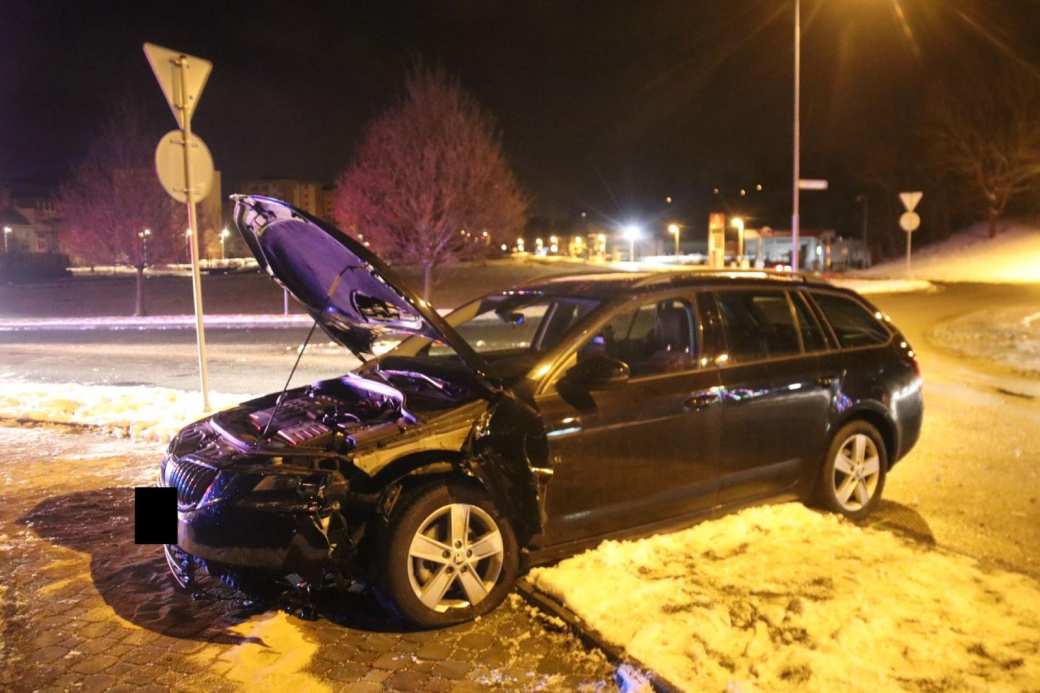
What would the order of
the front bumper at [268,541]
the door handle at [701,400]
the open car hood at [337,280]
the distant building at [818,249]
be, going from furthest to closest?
the distant building at [818,249] < the door handle at [701,400] < the open car hood at [337,280] < the front bumper at [268,541]

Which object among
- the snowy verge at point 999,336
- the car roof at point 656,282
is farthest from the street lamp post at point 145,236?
the car roof at point 656,282

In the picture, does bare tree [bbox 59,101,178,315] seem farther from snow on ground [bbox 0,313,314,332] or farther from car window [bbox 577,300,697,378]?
car window [bbox 577,300,697,378]

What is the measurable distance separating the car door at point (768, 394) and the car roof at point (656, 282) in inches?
2.9

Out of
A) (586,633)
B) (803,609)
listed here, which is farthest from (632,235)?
(586,633)

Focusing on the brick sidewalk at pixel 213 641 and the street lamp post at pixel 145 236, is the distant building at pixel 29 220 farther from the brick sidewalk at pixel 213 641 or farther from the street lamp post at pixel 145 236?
the brick sidewalk at pixel 213 641

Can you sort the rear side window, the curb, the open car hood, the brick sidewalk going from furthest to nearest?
the rear side window
the open car hood
the brick sidewalk
the curb

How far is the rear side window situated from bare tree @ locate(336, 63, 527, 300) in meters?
15.6

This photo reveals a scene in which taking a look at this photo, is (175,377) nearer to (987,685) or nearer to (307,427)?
(307,427)

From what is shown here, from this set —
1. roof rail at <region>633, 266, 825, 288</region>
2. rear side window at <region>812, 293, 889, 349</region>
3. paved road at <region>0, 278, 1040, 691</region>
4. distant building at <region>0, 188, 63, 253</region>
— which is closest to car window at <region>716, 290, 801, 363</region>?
roof rail at <region>633, 266, 825, 288</region>

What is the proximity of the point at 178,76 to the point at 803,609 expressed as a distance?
6.88 m

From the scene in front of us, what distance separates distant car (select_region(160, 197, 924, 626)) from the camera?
3.82m

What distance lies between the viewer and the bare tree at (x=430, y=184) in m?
20.7

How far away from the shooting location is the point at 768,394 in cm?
503

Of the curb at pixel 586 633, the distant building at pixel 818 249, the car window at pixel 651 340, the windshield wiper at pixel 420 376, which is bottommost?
the curb at pixel 586 633
